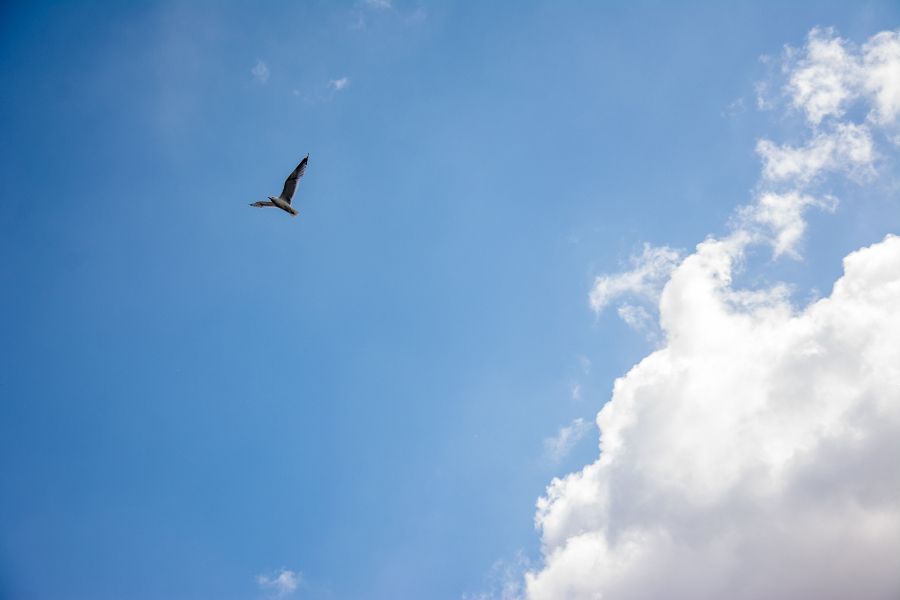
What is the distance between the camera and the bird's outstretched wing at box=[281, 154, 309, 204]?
7644 cm

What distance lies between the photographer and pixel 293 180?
76438 mm

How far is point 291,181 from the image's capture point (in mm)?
76500

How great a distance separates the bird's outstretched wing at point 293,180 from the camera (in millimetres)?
76438
